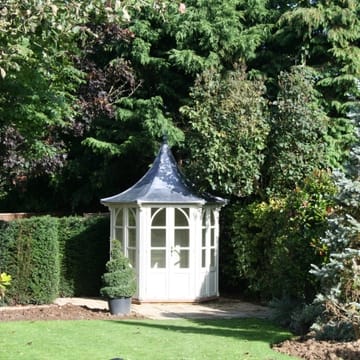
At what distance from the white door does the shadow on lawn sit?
2566mm

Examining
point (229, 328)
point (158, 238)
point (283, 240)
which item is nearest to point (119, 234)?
point (158, 238)

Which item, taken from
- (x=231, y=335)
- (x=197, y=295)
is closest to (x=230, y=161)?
(x=197, y=295)

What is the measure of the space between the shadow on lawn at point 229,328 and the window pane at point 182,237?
298 centimetres

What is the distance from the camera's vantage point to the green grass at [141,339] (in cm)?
913

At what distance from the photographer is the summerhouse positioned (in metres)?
15.0

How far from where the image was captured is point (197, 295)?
49.8ft

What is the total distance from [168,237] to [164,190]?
104cm

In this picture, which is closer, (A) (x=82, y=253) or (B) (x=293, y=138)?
(B) (x=293, y=138)

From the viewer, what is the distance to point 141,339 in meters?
10.3

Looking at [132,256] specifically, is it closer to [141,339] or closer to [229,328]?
[229,328]

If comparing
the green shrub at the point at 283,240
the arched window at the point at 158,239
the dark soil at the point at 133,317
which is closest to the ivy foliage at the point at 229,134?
the green shrub at the point at 283,240

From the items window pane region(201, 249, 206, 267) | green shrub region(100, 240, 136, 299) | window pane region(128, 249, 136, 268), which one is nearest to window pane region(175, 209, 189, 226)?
window pane region(201, 249, 206, 267)

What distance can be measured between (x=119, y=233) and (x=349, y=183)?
691 cm

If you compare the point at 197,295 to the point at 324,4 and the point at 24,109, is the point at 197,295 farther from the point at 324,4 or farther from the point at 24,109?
the point at 324,4
